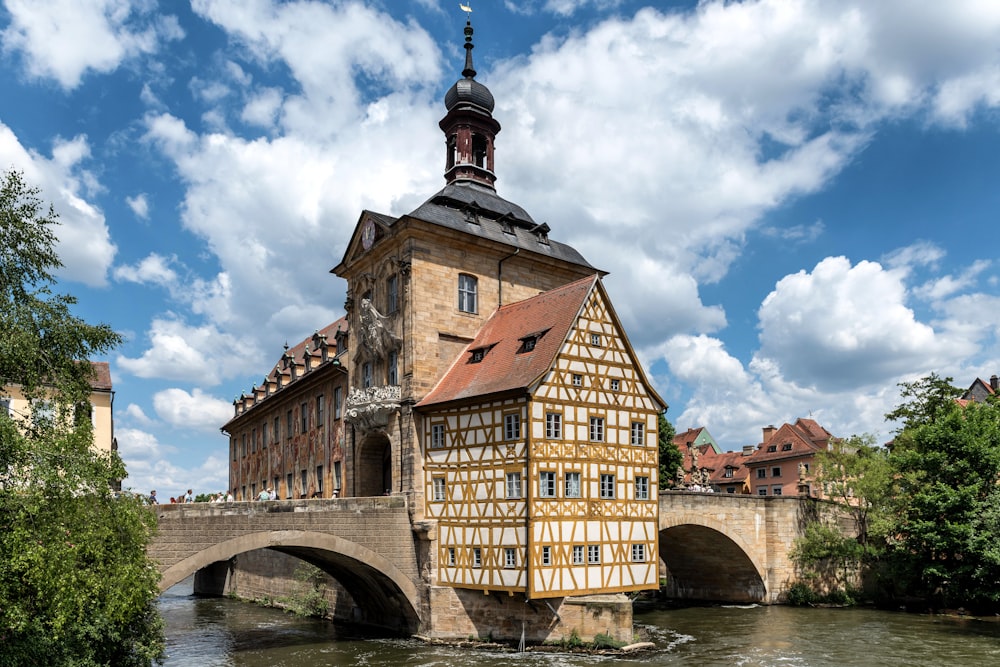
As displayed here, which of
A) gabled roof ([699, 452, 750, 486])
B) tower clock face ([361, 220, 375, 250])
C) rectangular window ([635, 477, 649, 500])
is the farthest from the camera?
gabled roof ([699, 452, 750, 486])

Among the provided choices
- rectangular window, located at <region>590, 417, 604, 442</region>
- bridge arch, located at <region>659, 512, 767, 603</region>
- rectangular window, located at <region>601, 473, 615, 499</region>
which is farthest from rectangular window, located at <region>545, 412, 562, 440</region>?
bridge arch, located at <region>659, 512, 767, 603</region>

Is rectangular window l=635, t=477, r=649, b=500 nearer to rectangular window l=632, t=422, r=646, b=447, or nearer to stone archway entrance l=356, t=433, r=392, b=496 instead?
rectangular window l=632, t=422, r=646, b=447

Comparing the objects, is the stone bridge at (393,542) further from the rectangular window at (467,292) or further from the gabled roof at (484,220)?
the gabled roof at (484,220)

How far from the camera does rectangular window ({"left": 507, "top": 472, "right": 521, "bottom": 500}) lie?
24.7 meters

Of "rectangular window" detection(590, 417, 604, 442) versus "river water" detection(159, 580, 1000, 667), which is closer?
"river water" detection(159, 580, 1000, 667)

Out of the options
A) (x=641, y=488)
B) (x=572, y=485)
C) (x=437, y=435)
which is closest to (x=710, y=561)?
(x=641, y=488)

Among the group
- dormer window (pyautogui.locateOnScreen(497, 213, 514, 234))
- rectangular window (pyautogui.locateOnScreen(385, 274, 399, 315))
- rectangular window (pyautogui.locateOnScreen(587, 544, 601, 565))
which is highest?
dormer window (pyautogui.locateOnScreen(497, 213, 514, 234))

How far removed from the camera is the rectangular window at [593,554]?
25.2 meters

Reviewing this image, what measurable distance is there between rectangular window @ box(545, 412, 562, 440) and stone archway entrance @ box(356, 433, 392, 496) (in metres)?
7.86

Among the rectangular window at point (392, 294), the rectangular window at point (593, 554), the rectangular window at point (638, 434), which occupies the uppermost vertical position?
the rectangular window at point (392, 294)

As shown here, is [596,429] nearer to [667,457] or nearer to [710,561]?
[710,561]

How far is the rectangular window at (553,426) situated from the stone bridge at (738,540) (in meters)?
10.1

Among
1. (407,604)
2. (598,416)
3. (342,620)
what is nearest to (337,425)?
(342,620)

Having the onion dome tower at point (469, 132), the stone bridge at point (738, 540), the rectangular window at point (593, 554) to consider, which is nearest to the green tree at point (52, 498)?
the rectangular window at point (593, 554)
